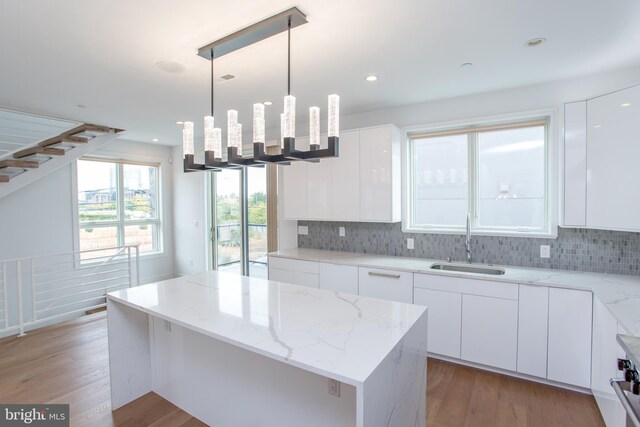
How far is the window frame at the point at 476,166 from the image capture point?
9.78 ft

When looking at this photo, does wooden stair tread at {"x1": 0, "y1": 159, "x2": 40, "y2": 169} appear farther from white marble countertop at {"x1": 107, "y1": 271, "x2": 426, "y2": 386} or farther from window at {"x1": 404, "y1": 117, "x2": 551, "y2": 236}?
window at {"x1": 404, "y1": 117, "x2": 551, "y2": 236}

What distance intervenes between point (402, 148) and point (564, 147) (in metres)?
1.45

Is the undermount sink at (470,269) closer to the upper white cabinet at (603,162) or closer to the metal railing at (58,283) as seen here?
the upper white cabinet at (603,162)

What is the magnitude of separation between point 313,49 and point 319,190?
185 centimetres

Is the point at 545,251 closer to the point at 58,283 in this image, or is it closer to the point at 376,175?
the point at 376,175

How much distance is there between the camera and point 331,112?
1.79m

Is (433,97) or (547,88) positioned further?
(433,97)

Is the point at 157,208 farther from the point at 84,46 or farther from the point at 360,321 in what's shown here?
the point at 360,321

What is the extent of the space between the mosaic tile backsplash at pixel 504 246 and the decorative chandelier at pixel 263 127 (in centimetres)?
212

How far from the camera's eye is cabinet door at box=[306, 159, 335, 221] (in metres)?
3.83

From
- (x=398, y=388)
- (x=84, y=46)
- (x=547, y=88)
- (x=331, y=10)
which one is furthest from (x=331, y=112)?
(x=547, y=88)

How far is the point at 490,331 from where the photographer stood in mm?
2758

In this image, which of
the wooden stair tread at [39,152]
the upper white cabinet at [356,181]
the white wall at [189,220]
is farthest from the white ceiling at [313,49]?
the white wall at [189,220]

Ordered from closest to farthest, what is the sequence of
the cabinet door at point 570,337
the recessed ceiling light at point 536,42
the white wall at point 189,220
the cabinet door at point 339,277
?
the recessed ceiling light at point 536,42 → the cabinet door at point 570,337 → the cabinet door at point 339,277 → the white wall at point 189,220
